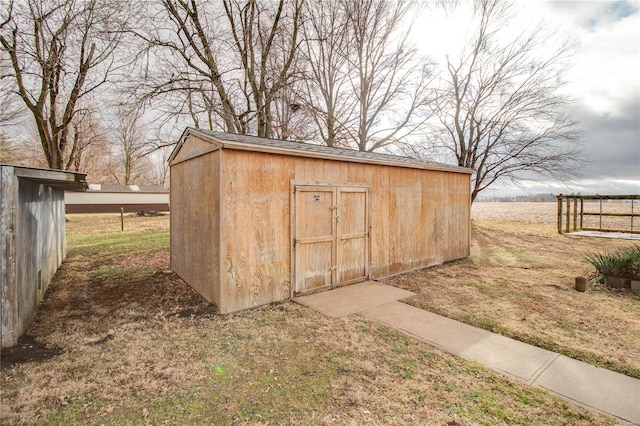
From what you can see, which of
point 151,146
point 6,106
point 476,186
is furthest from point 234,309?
point 6,106

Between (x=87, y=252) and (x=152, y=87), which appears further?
(x=152, y=87)

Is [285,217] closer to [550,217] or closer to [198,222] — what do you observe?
[198,222]

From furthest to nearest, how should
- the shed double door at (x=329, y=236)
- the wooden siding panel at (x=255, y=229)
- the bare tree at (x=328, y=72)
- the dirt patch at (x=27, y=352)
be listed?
the bare tree at (x=328, y=72), the shed double door at (x=329, y=236), the wooden siding panel at (x=255, y=229), the dirt patch at (x=27, y=352)

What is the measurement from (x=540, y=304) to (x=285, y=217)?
4.47 meters

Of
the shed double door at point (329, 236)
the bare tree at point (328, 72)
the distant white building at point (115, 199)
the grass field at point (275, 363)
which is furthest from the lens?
the distant white building at point (115, 199)

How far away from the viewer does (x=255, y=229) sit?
16.0ft

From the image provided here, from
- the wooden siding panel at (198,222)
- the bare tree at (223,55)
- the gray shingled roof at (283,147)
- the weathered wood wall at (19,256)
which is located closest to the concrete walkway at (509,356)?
the wooden siding panel at (198,222)

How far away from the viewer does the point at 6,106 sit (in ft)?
49.8

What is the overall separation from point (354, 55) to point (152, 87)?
1015cm

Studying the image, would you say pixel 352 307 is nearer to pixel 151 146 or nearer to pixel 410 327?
pixel 410 327

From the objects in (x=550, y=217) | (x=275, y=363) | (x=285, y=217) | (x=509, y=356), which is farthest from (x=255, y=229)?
(x=550, y=217)

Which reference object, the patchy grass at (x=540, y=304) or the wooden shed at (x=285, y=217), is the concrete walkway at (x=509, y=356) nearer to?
the patchy grass at (x=540, y=304)

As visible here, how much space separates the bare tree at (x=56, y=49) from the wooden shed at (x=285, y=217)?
→ 30.2 ft

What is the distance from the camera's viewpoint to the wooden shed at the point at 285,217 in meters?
4.68
